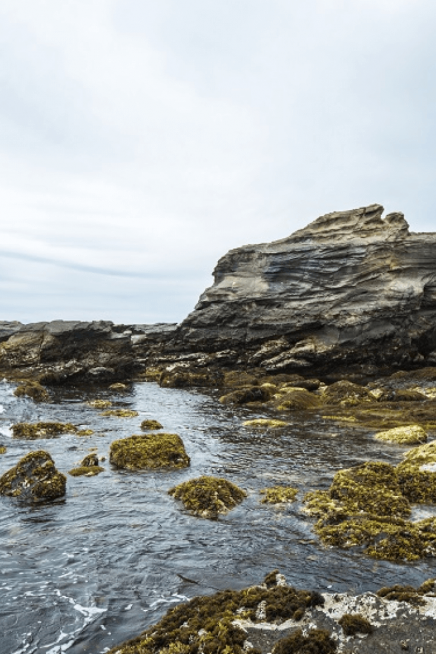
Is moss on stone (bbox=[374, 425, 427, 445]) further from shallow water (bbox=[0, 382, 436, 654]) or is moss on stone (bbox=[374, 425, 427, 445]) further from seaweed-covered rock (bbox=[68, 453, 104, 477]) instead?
seaweed-covered rock (bbox=[68, 453, 104, 477])

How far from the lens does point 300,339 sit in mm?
61312

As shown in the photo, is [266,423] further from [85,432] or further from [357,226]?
[357,226]

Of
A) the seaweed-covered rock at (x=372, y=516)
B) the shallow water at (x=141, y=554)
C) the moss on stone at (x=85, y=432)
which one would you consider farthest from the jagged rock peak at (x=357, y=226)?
the seaweed-covered rock at (x=372, y=516)

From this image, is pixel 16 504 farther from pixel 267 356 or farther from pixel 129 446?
pixel 267 356

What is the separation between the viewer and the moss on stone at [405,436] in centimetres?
2236

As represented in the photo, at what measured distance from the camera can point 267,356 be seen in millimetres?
62344

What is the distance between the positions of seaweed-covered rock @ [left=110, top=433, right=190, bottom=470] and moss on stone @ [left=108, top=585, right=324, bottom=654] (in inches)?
428

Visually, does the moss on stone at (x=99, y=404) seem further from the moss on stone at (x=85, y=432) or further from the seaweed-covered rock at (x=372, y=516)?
the seaweed-covered rock at (x=372, y=516)

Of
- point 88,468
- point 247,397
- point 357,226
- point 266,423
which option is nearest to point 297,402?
point 247,397

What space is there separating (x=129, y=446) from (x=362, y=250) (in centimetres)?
4948

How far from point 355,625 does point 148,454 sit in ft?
43.5

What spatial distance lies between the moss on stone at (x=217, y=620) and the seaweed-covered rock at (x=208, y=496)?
5.39 meters

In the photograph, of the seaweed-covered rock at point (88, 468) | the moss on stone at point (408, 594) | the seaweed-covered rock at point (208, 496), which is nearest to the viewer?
the moss on stone at point (408, 594)

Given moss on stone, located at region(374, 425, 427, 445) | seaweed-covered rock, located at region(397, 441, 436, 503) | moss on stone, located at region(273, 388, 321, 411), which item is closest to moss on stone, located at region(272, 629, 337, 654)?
seaweed-covered rock, located at region(397, 441, 436, 503)
